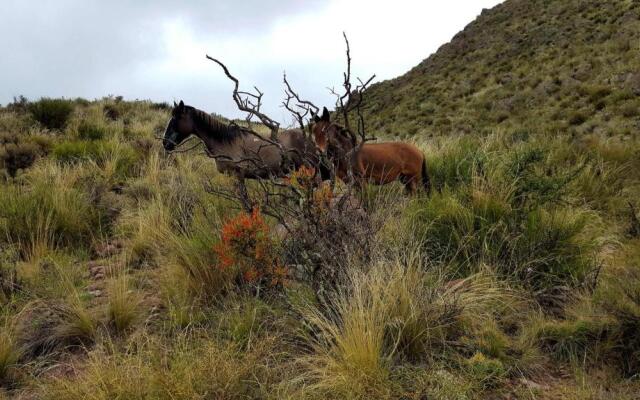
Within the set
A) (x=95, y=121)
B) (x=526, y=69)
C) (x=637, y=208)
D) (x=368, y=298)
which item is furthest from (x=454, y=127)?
(x=368, y=298)

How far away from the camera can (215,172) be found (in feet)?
26.4

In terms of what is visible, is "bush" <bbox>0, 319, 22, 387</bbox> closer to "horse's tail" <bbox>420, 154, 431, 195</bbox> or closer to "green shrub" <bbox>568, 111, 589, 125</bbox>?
"horse's tail" <bbox>420, 154, 431, 195</bbox>

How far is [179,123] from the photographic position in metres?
6.60

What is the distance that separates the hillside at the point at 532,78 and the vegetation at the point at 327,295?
9.97m

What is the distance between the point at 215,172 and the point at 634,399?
6.88m

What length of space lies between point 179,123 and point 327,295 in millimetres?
4536

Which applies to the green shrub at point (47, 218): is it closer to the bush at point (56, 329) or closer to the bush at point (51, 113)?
the bush at point (56, 329)

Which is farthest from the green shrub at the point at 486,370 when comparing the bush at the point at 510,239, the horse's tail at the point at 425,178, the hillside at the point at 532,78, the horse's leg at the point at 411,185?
the hillside at the point at 532,78

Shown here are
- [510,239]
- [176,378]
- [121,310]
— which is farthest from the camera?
[510,239]

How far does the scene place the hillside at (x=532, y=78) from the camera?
49.8 ft

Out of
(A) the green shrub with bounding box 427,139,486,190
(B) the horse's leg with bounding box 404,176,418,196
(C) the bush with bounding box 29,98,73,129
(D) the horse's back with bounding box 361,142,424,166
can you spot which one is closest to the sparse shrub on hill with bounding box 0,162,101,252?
(D) the horse's back with bounding box 361,142,424,166

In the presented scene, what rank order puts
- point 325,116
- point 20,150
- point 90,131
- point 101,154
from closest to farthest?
1. point 325,116
2. point 101,154
3. point 20,150
4. point 90,131

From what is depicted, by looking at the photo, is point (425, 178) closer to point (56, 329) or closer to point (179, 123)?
point (179, 123)

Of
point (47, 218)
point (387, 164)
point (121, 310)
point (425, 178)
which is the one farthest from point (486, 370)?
point (47, 218)
